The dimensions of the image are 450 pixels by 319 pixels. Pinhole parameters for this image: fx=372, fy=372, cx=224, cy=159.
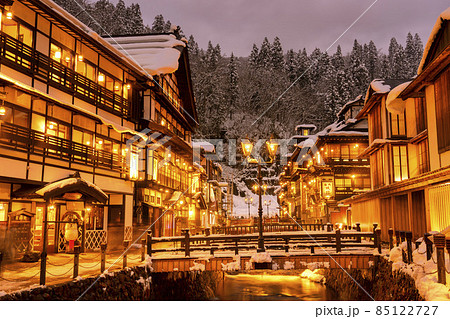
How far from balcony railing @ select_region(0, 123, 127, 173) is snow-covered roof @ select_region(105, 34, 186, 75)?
9.36 m

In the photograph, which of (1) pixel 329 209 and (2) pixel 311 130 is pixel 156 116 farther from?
(2) pixel 311 130

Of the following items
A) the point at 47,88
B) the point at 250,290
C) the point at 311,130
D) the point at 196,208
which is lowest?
the point at 250,290

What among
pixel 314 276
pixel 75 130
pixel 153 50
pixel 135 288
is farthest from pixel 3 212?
pixel 153 50

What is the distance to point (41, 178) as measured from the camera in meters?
19.4

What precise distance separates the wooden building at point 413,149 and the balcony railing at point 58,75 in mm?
19302

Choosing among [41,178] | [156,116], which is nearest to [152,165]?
[156,116]

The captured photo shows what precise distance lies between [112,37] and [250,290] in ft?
94.4

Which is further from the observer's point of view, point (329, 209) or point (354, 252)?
point (329, 209)

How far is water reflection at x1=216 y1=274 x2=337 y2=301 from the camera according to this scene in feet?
73.0

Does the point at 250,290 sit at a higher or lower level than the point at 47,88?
lower

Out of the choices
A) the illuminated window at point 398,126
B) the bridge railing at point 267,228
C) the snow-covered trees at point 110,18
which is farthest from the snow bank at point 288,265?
the snow-covered trees at point 110,18

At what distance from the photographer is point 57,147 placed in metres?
20.4

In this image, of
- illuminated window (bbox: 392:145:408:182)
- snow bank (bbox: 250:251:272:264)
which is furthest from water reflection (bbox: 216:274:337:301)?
illuminated window (bbox: 392:145:408:182)

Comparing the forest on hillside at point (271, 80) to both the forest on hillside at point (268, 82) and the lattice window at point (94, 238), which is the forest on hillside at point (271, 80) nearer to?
the forest on hillside at point (268, 82)
